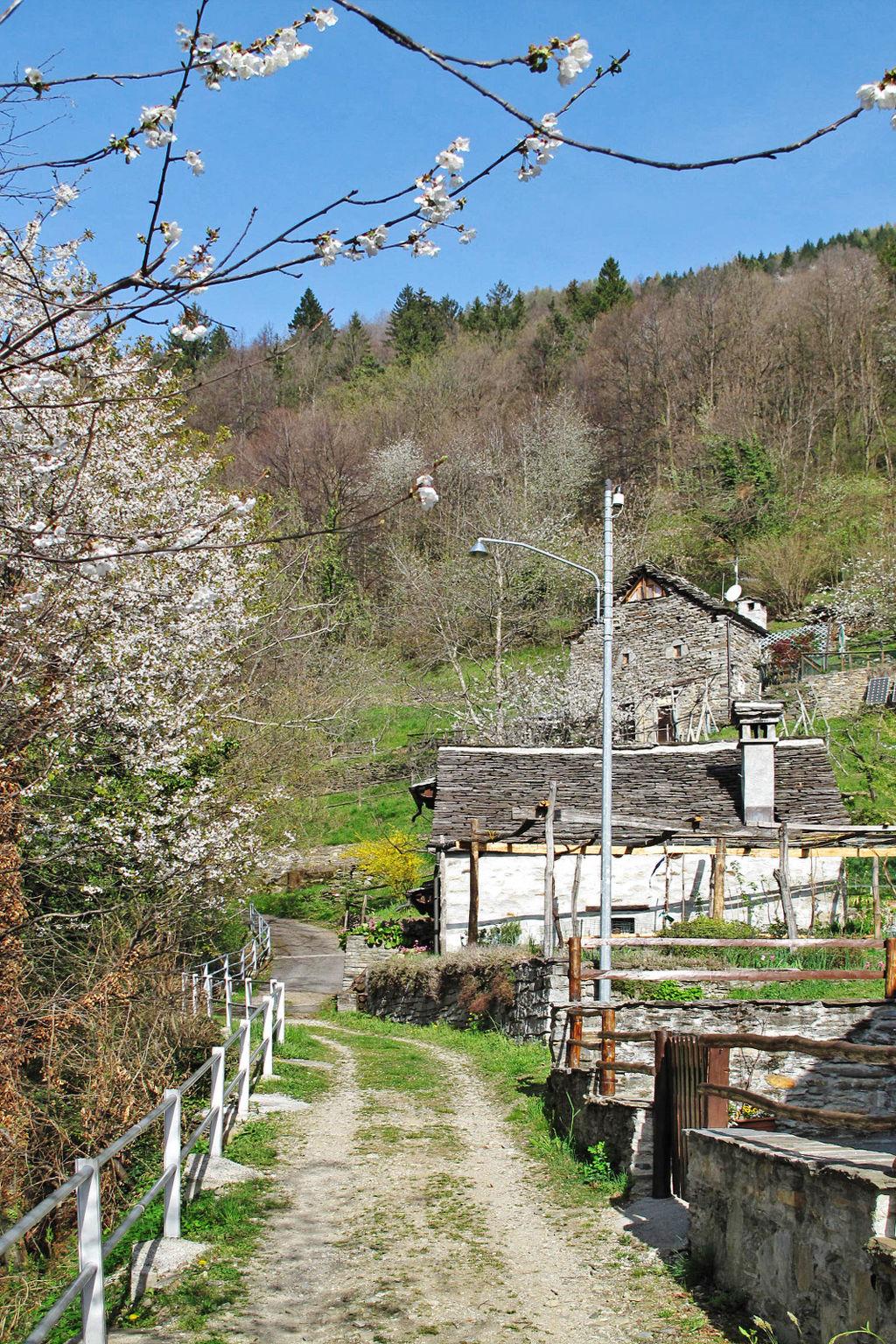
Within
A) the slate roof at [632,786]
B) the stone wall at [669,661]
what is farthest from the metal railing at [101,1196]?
the stone wall at [669,661]

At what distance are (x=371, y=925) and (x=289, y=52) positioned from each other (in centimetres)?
2217

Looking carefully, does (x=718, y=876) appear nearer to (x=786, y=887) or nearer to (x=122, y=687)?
(x=786, y=887)

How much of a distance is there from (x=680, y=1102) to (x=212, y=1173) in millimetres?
3349

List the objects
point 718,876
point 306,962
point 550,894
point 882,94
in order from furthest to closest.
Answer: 1. point 306,962
2. point 718,876
3. point 550,894
4. point 882,94

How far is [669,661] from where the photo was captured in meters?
39.2

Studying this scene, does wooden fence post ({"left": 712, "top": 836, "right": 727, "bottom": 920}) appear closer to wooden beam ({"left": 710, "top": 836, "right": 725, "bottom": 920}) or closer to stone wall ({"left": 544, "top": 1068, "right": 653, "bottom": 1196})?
wooden beam ({"left": 710, "top": 836, "right": 725, "bottom": 920})

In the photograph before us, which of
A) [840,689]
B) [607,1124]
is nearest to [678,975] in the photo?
[607,1124]

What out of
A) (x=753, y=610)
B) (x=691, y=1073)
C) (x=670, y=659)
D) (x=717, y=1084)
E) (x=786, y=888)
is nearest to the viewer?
(x=717, y=1084)

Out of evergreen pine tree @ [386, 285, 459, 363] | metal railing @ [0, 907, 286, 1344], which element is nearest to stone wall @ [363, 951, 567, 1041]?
metal railing @ [0, 907, 286, 1344]

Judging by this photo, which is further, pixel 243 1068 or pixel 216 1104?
pixel 243 1068

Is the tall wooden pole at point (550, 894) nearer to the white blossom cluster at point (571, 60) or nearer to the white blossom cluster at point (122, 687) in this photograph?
the white blossom cluster at point (122, 687)

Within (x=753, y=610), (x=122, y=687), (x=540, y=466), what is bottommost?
(x=122, y=687)

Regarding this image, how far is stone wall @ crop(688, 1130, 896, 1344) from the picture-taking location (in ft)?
14.2

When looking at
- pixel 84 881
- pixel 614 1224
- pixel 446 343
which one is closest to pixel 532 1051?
pixel 84 881
